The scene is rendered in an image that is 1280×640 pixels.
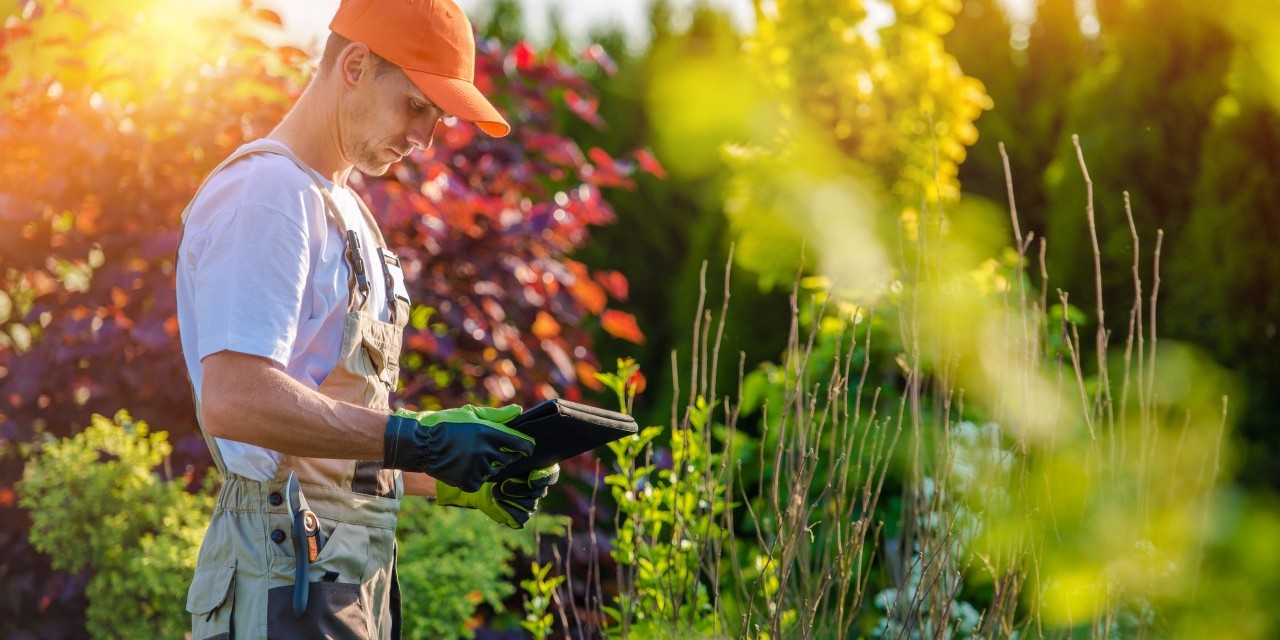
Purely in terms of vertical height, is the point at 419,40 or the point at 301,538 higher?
the point at 419,40

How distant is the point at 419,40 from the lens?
6.14 feet

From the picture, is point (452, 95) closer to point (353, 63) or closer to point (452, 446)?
point (353, 63)

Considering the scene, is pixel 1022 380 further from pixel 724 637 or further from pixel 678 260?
pixel 678 260

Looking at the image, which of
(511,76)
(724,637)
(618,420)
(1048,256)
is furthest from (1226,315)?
(618,420)

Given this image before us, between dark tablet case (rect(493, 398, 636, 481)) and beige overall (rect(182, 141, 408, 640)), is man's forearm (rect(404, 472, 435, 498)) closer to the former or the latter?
beige overall (rect(182, 141, 408, 640))

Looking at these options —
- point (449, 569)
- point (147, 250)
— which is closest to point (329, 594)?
point (449, 569)

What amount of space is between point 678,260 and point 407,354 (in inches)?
145

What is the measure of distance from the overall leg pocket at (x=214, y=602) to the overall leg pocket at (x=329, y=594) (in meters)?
0.06

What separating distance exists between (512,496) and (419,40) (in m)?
0.74

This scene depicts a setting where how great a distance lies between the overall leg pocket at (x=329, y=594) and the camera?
1.70 meters

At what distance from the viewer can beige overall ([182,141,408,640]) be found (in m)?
1.71

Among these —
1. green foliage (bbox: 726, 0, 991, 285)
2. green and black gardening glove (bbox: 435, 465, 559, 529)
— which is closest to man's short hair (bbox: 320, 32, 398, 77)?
green and black gardening glove (bbox: 435, 465, 559, 529)

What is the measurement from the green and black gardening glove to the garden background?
0.30 m

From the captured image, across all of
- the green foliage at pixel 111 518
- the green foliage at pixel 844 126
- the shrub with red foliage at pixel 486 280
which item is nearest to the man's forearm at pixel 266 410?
the green foliage at pixel 111 518
